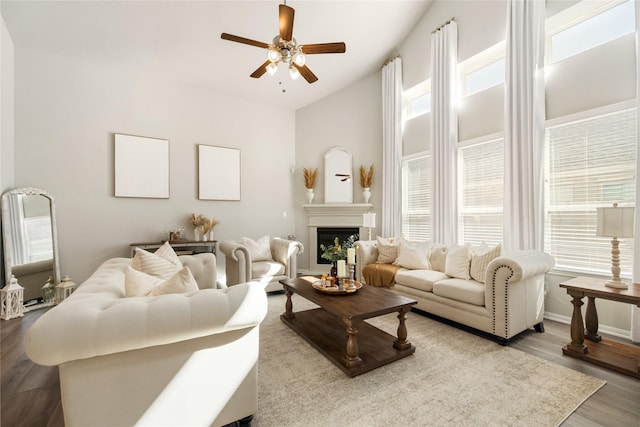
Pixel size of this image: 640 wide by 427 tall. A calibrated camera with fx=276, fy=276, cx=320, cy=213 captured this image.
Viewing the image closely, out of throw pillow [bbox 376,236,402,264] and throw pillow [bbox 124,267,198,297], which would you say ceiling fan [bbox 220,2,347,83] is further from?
throw pillow [bbox 376,236,402,264]

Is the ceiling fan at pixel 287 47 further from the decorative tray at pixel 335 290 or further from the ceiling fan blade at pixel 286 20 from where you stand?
the decorative tray at pixel 335 290

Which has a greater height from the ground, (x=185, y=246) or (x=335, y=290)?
(x=185, y=246)

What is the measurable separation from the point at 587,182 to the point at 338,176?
153 inches

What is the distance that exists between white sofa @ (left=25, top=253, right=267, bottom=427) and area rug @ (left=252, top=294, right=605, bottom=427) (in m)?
0.42

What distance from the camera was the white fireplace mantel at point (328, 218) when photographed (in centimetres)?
575

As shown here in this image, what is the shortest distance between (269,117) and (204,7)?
257 centimetres

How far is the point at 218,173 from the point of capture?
5.44 metres

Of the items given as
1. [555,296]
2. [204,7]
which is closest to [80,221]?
[204,7]

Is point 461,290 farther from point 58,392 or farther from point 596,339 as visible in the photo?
point 58,392

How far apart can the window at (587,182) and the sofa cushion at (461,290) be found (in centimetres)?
122

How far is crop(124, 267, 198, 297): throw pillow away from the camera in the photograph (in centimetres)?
158

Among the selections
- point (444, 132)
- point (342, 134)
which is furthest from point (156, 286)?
point (342, 134)

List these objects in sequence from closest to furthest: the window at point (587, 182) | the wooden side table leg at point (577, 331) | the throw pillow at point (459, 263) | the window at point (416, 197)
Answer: the wooden side table leg at point (577, 331)
the window at point (587, 182)
the throw pillow at point (459, 263)
the window at point (416, 197)

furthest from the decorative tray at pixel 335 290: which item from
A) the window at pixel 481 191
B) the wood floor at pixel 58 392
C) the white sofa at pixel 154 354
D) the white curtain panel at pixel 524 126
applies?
the window at pixel 481 191
